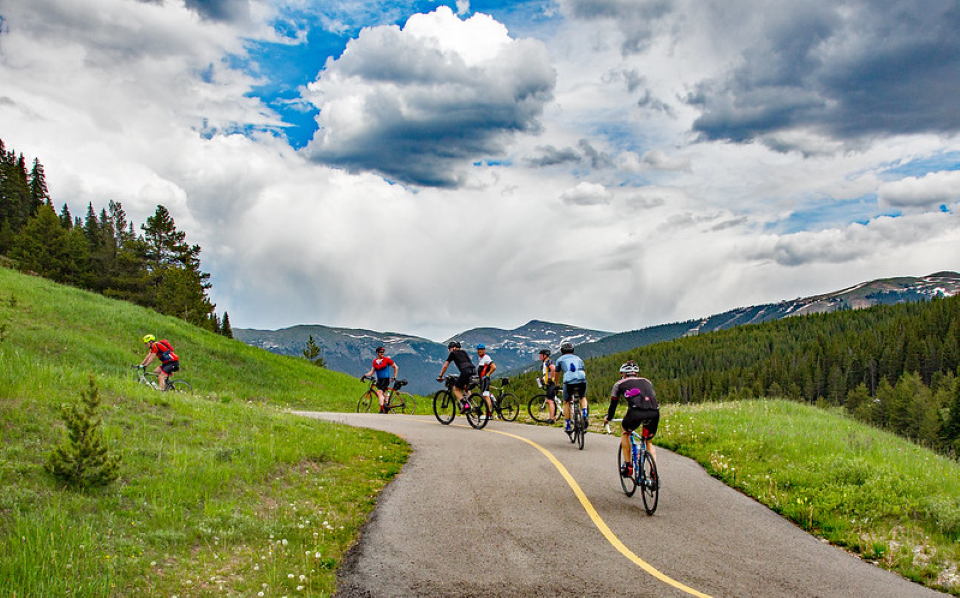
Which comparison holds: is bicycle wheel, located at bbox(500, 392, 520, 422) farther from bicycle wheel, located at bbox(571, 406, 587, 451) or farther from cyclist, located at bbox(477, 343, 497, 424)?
bicycle wheel, located at bbox(571, 406, 587, 451)

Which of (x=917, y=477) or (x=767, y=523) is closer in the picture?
(x=767, y=523)

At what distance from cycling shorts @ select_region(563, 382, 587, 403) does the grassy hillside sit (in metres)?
4.68

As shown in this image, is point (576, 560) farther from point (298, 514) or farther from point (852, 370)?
point (852, 370)

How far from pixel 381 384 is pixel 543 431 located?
8.57 meters

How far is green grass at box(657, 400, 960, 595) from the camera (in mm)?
8446

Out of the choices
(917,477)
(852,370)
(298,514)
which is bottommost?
(298,514)

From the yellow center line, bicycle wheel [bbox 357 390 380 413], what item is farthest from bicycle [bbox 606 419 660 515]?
bicycle wheel [bbox 357 390 380 413]

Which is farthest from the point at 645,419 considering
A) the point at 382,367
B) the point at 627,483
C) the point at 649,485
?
the point at 382,367

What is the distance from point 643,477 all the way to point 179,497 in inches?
278

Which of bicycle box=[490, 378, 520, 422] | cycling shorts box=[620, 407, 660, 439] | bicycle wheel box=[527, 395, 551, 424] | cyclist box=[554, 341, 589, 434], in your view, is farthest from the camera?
bicycle wheel box=[527, 395, 551, 424]

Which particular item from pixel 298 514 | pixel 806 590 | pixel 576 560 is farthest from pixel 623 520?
pixel 298 514

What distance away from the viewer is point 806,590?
665 cm

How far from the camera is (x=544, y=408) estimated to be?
22.7m

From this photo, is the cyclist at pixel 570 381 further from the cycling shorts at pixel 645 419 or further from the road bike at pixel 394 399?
the road bike at pixel 394 399
